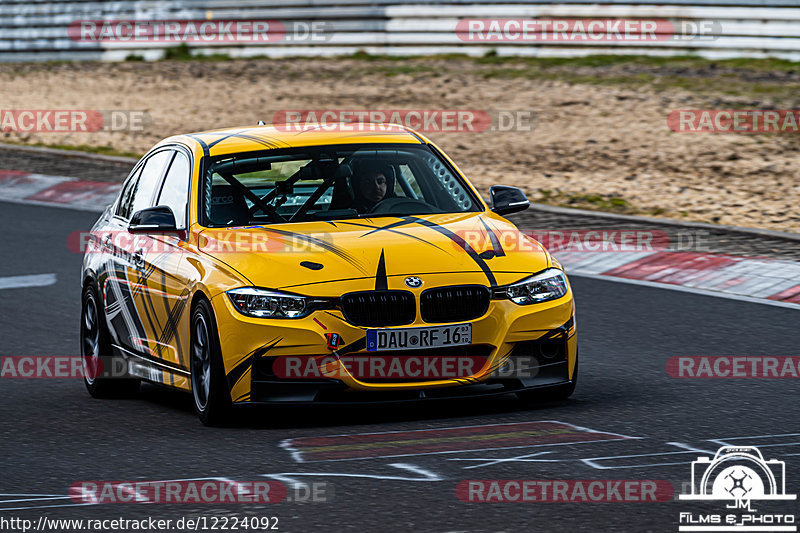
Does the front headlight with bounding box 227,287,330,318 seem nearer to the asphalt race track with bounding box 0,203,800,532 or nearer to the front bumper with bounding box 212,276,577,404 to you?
the front bumper with bounding box 212,276,577,404

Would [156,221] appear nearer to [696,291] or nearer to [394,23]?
[696,291]

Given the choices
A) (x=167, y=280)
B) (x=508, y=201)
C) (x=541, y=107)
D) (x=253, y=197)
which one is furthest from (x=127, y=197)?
(x=541, y=107)

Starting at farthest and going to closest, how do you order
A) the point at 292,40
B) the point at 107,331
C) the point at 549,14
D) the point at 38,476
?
the point at 292,40 → the point at 549,14 → the point at 107,331 → the point at 38,476

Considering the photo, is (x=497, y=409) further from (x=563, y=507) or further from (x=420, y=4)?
(x=420, y=4)

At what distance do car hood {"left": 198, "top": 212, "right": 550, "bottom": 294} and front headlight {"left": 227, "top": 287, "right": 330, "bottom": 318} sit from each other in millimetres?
48

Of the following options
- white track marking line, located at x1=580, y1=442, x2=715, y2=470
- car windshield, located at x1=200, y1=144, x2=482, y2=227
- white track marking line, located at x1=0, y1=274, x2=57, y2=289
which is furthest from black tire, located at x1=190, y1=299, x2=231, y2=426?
white track marking line, located at x1=0, y1=274, x2=57, y2=289

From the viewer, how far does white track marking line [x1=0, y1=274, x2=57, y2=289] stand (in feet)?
45.3

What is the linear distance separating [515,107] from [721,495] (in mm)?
18619

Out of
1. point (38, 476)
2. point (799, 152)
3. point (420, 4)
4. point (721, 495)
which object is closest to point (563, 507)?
point (721, 495)

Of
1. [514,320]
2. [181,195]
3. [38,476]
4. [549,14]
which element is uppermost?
[549,14]

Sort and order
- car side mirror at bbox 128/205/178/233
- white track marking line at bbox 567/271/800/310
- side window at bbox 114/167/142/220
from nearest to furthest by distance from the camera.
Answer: car side mirror at bbox 128/205/178/233, side window at bbox 114/167/142/220, white track marking line at bbox 567/271/800/310

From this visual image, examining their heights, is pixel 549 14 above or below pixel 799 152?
above

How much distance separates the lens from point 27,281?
14.0m

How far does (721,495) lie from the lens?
6090mm
